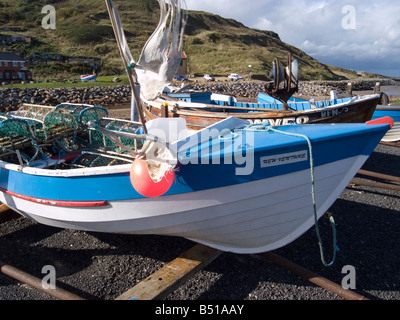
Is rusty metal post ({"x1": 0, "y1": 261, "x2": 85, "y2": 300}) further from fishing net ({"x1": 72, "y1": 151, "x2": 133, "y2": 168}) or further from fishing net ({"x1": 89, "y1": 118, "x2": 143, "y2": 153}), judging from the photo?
fishing net ({"x1": 89, "y1": 118, "x2": 143, "y2": 153})

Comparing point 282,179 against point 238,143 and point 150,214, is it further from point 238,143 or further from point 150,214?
point 150,214

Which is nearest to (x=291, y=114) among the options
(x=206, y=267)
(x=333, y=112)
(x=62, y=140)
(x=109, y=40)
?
(x=333, y=112)

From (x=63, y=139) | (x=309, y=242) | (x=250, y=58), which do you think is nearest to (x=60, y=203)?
(x=63, y=139)

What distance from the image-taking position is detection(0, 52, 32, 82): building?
1635 inches

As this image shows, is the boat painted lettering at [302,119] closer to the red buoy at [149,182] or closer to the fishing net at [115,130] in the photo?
the fishing net at [115,130]

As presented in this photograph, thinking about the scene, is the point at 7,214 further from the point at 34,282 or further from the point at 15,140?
the point at 34,282

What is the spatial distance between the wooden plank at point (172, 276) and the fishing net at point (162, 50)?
1.95 m

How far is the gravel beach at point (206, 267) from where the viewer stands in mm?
3633

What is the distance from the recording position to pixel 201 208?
3.50 metres

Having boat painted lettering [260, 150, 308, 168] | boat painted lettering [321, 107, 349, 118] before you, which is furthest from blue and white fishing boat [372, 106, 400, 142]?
boat painted lettering [260, 150, 308, 168]

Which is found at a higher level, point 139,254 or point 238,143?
point 238,143

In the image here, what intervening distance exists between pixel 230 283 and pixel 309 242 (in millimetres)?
1496
